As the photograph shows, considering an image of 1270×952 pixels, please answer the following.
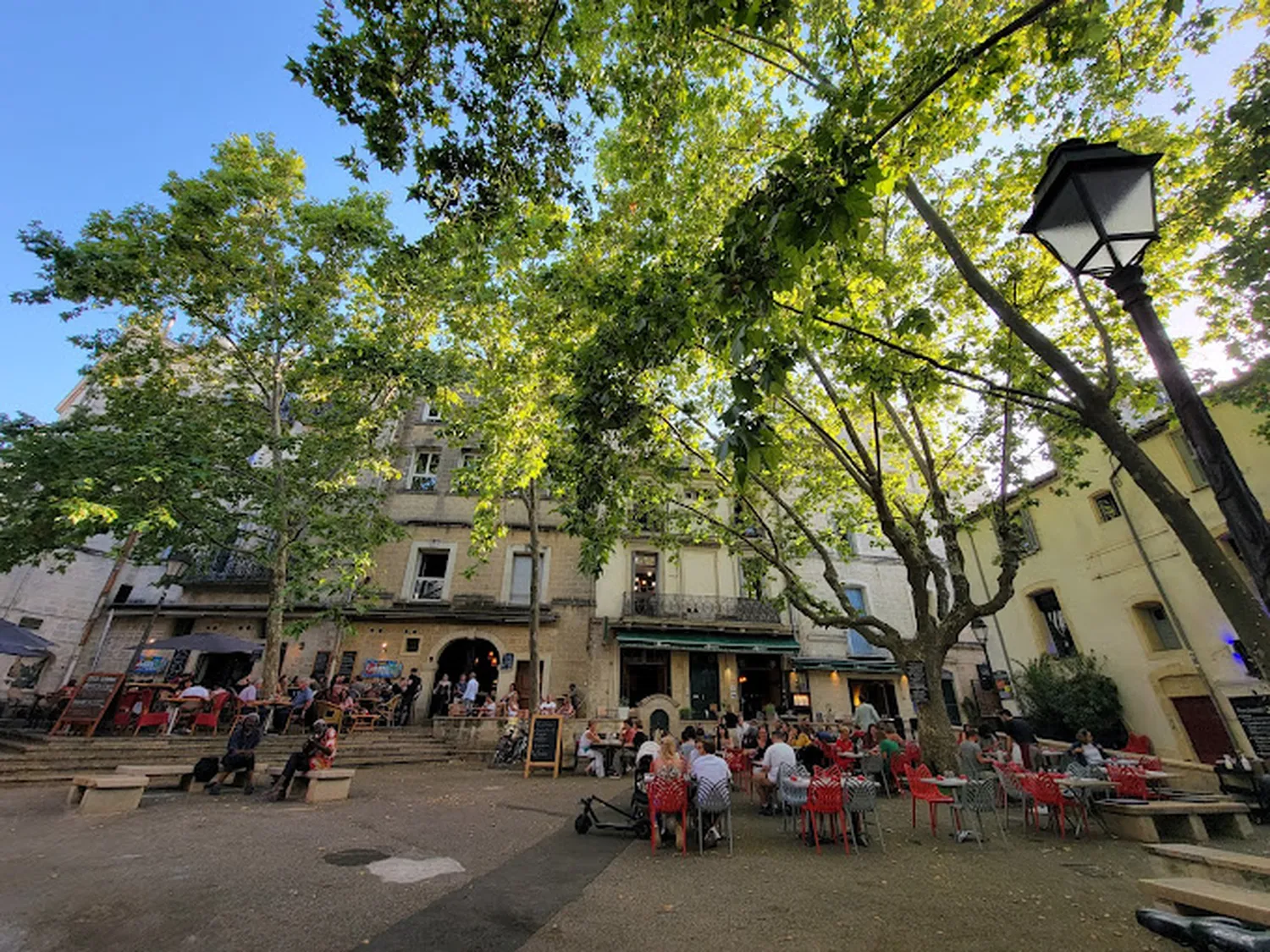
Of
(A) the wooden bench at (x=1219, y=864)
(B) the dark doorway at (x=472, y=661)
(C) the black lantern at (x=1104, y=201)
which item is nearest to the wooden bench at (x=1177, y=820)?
(A) the wooden bench at (x=1219, y=864)

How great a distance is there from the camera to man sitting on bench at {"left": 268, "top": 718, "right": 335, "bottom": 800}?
8672mm

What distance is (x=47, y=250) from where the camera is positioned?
1196cm

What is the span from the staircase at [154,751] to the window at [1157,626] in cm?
1870

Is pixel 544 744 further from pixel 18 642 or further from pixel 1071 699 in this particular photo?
pixel 1071 699

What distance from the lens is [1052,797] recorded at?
23.6ft

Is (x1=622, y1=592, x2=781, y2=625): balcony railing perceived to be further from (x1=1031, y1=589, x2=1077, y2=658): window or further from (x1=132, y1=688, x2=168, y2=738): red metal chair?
(x1=132, y1=688, x2=168, y2=738): red metal chair

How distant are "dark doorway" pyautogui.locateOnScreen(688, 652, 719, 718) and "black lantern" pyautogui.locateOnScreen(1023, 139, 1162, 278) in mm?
18000

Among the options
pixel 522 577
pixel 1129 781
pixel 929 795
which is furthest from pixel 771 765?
pixel 522 577

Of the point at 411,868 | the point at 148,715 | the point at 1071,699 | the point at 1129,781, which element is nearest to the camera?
the point at 411,868

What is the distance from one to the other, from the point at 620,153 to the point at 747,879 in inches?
349

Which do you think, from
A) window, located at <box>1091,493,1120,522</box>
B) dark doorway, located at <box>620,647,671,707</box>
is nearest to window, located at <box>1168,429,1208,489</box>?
window, located at <box>1091,493,1120,522</box>

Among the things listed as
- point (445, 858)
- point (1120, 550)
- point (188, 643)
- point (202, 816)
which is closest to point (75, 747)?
point (188, 643)

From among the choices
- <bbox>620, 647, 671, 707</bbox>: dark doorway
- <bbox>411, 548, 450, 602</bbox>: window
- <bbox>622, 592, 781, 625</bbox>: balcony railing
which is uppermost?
<bbox>411, 548, 450, 602</bbox>: window

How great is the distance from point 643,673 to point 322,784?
11994 mm
